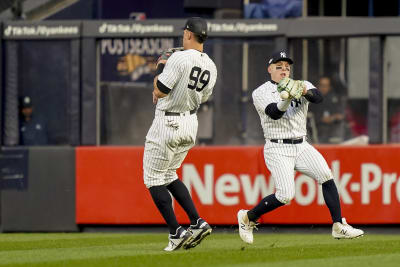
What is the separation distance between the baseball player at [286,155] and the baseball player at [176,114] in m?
0.83

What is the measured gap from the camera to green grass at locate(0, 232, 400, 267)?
8.52 metres

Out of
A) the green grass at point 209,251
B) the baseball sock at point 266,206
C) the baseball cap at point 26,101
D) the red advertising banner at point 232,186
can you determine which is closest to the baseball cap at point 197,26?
the baseball sock at point 266,206

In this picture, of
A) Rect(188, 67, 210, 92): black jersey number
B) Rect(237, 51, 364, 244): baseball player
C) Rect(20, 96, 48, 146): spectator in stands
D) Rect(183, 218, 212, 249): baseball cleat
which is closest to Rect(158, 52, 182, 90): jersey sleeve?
Rect(188, 67, 210, 92): black jersey number

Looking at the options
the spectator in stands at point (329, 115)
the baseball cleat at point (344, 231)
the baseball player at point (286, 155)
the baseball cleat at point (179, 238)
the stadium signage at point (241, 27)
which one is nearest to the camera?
the baseball cleat at point (179, 238)

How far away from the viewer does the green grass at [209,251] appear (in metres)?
8.52

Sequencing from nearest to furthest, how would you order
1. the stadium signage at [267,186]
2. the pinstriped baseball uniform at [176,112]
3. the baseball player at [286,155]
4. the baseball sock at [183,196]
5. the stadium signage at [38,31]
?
the pinstriped baseball uniform at [176,112] < the baseball sock at [183,196] < the baseball player at [286,155] < the stadium signage at [267,186] < the stadium signage at [38,31]

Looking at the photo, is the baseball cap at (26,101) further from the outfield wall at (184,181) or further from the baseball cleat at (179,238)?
the baseball cleat at (179,238)

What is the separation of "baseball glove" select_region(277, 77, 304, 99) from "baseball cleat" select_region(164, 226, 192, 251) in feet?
4.95

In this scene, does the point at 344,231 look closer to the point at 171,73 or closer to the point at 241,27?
the point at 171,73

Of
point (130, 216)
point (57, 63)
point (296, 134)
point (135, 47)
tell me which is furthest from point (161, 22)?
point (296, 134)

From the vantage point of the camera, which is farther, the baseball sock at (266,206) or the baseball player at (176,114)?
the baseball sock at (266,206)

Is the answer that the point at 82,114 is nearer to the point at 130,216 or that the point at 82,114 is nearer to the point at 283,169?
the point at 130,216

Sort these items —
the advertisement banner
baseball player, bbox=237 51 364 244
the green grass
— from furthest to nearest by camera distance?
the advertisement banner → baseball player, bbox=237 51 364 244 → the green grass

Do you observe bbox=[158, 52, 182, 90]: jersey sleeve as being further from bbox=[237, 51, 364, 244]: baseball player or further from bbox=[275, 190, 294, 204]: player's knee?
bbox=[275, 190, 294, 204]: player's knee
